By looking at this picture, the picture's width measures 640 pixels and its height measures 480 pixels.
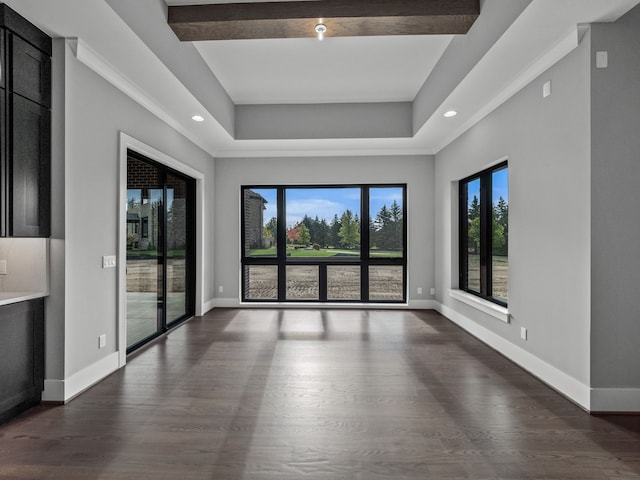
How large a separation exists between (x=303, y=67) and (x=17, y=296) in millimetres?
3622

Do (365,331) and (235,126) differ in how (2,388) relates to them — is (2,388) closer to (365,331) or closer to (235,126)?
(365,331)

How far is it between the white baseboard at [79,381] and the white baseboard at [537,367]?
390 cm

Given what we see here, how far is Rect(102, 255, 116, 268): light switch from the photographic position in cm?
320

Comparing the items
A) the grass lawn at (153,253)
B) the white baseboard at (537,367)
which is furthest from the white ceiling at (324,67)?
the white baseboard at (537,367)

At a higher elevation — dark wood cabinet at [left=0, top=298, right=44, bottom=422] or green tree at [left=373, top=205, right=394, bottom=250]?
green tree at [left=373, top=205, right=394, bottom=250]

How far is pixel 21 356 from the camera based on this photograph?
2.54 m

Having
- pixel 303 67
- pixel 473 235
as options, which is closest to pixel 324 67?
pixel 303 67

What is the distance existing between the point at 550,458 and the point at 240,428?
190 cm

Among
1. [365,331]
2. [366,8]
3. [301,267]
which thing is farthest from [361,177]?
[366,8]

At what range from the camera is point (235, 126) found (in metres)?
5.39

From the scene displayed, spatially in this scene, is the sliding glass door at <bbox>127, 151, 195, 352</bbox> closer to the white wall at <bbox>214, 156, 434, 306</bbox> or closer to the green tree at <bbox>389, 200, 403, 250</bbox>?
the white wall at <bbox>214, 156, 434, 306</bbox>

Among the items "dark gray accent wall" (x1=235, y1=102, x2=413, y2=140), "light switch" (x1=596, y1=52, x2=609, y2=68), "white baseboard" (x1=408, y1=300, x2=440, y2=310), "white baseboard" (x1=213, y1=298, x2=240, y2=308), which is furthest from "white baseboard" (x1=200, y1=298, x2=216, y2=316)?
"light switch" (x1=596, y1=52, x2=609, y2=68)

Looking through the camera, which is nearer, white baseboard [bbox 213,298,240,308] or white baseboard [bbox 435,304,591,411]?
white baseboard [bbox 435,304,591,411]

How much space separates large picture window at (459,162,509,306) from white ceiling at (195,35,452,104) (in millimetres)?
1595
